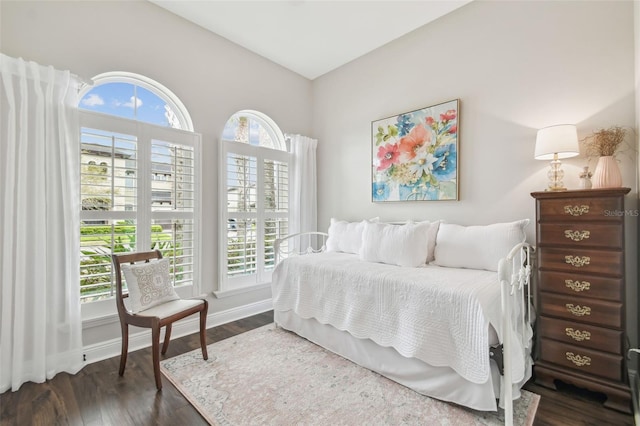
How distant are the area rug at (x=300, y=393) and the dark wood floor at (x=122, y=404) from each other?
0.09m

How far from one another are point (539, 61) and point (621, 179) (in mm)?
1065

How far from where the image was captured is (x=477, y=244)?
2186mm

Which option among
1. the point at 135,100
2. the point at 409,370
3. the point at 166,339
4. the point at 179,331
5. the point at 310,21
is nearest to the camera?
the point at 409,370

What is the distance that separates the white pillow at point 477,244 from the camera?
2.07 meters

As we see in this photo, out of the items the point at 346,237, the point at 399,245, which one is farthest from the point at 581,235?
the point at 346,237

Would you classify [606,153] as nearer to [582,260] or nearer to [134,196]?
[582,260]

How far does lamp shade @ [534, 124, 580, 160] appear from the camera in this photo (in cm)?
189

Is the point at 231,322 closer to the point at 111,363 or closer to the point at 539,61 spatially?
Result: the point at 111,363

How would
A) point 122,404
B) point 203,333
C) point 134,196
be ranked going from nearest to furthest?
1. point 122,404
2. point 203,333
3. point 134,196

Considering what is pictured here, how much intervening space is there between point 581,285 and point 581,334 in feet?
0.94

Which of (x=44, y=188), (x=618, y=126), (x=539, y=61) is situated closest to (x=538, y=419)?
(x=618, y=126)

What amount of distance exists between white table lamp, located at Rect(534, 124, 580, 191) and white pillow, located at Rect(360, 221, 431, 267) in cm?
90

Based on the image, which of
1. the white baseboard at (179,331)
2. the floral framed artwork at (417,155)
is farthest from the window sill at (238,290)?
the floral framed artwork at (417,155)

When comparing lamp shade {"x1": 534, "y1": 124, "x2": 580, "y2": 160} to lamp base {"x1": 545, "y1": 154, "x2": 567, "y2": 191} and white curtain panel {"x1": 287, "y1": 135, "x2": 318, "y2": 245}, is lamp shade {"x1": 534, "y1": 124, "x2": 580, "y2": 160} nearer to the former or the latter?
lamp base {"x1": 545, "y1": 154, "x2": 567, "y2": 191}
